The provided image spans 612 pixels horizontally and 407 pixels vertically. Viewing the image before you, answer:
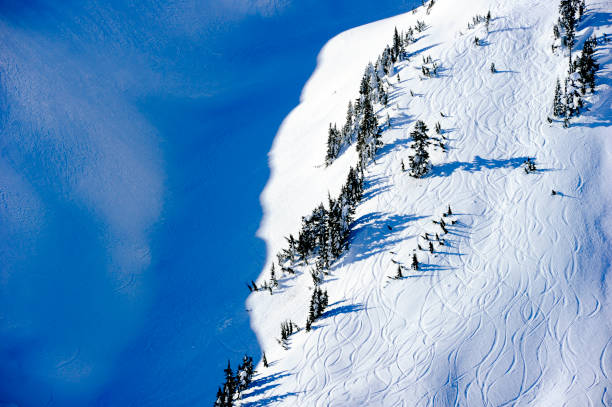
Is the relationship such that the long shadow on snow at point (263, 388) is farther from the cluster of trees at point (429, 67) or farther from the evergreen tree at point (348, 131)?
the cluster of trees at point (429, 67)

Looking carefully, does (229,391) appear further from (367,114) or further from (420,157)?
(367,114)

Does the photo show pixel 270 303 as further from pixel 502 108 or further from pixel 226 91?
pixel 226 91

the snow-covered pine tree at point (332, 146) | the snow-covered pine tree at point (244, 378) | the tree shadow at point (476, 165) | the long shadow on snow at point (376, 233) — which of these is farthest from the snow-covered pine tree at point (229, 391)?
the snow-covered pine tree at point (332, 146)

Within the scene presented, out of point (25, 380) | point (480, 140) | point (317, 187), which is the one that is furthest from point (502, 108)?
point (25, 380)

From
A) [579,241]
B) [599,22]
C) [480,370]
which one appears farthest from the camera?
[599,22]

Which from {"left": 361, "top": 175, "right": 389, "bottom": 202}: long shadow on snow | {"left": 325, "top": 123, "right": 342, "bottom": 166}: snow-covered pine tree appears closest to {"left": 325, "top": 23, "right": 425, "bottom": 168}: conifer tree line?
{"left": 325, "top": 123, "right": 342, "bottom": 166}: snow-covered pine tree
